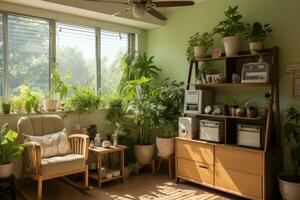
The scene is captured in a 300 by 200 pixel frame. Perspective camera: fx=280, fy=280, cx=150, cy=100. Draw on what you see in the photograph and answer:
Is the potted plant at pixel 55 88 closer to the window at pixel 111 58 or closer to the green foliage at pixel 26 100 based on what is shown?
the green foliage at pixel 26 100

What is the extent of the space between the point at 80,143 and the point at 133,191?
0.91 m

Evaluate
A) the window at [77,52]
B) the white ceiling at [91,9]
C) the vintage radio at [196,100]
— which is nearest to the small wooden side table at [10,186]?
the window at [77,52]

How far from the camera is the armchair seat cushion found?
3.03 meters

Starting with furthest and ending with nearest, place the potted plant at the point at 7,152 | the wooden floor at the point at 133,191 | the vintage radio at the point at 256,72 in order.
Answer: the wooden floor at the point at 133,191, the vintage radio at the point at 256,72, the potted plant at the point at 7,152

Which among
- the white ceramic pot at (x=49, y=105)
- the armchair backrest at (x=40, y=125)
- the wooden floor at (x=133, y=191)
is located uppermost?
the white ceramic pot at (x=49, y=105)

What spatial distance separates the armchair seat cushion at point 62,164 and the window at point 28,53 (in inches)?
45.1

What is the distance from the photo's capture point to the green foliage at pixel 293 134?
290 centimetres

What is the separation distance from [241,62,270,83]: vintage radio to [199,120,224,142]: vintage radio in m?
0.62

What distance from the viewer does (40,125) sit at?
11.5ft

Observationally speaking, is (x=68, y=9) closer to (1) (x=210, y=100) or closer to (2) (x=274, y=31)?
(1) (x=210, y=100)

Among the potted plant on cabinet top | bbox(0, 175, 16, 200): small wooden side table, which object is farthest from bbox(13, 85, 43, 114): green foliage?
the potted plant on cabinet top

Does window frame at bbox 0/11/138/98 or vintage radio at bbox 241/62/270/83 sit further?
window frame at bbox 0/11/138/98

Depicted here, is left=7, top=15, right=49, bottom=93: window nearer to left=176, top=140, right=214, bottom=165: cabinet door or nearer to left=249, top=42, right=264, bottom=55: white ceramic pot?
left=176, top=140, right=214, bottom=165: cabinet door

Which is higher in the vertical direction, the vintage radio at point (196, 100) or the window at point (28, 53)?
the window at point (28, 53)
